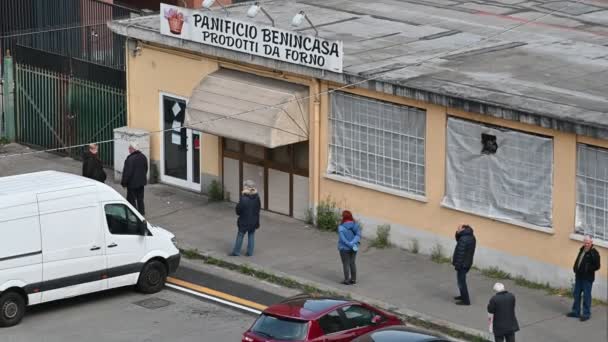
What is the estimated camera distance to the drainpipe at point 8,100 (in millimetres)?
32781

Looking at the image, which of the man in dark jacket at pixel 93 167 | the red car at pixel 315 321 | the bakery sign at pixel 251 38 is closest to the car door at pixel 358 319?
the red car at pixel 315 321

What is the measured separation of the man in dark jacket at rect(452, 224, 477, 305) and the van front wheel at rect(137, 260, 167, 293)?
180 inches

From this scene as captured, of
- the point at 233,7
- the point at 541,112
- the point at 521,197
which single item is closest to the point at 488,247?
the point at 521,197

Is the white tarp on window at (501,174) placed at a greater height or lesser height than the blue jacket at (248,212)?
greater

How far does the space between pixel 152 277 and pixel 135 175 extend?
14.2 ft

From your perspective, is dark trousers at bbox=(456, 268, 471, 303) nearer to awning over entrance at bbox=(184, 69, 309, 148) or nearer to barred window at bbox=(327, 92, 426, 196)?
barred window at bbox=(327, 92, 426, 196)

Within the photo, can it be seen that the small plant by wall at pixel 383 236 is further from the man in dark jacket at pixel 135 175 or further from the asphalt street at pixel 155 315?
the man in dark jacket at pixel 135 175

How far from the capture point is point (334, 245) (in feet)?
84.9

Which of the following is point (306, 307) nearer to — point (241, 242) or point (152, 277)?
point (152, 277)

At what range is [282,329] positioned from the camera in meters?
18.6

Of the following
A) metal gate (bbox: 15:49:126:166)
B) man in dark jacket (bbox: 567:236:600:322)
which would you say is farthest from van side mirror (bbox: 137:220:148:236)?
metal gate (bbox: 15:49:126:166)

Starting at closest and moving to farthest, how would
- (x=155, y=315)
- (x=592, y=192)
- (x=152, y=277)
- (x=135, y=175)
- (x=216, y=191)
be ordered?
(x=155, y=315), (x=592, y=192), (x=152, y=277), (x=135, y=175), (x=216, y=191)

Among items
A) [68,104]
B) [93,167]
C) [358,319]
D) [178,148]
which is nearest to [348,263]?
[358,319]

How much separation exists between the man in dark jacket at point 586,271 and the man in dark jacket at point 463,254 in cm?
158
